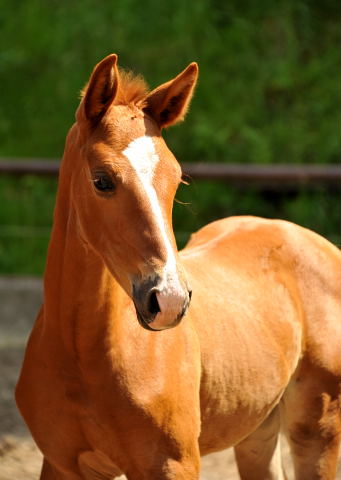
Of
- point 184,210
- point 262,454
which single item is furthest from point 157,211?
point 184,210

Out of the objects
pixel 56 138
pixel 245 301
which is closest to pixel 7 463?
pixel 245 301

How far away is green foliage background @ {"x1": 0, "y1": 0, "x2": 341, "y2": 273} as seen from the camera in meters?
8.84

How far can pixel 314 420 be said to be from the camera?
3662 millimetres

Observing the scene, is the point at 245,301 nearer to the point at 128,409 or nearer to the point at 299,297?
the point at 299,297

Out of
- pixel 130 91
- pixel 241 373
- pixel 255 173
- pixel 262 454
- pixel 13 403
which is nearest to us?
pixel 130 91

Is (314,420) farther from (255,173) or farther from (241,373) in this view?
(255,173)

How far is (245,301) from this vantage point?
3.53 m

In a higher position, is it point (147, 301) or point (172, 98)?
point (172, 98)

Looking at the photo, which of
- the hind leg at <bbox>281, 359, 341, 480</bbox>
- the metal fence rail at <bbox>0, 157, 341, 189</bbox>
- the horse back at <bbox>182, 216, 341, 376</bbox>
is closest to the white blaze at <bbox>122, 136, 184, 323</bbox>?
the horse back at <bbox>182, 216, 341, 376</bbox>

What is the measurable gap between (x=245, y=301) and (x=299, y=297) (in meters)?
0.30

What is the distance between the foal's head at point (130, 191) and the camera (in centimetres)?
258

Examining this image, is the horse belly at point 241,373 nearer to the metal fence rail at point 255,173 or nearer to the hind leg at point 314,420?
the hind leg at point 314,420

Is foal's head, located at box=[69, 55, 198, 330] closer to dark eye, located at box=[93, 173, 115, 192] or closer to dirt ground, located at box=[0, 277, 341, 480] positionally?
dark eye, located at box=[93, 173, 115, 192]

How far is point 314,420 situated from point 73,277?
1241mm
